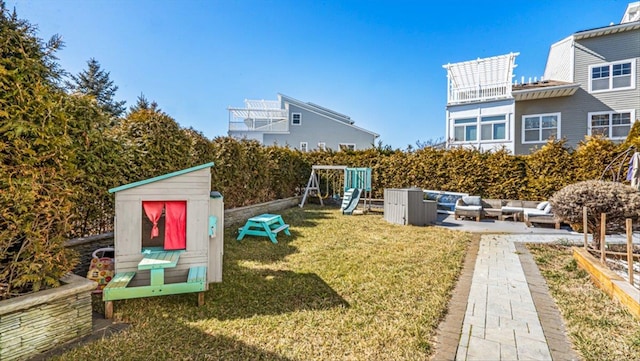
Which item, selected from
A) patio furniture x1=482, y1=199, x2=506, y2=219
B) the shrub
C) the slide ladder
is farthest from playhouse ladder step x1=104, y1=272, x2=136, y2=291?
patio furniture x1=482, y1=199, x2=506, y2=219

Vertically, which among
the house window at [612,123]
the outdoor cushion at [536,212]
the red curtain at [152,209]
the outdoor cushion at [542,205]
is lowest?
the outdoor cushion at [536,212]

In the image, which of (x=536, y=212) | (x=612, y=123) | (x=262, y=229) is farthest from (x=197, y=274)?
(x=612, y=123)

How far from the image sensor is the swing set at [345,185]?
11352 millimetres

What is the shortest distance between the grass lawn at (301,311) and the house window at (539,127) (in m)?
14.7

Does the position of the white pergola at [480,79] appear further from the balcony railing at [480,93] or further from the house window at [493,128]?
the house window at [493,128]

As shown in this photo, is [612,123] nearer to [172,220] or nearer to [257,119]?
[172,220]

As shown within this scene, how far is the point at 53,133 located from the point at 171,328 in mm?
2157

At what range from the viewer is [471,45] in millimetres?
18281

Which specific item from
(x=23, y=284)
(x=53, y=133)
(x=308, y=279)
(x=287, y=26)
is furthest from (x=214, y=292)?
(x=287, y=26)

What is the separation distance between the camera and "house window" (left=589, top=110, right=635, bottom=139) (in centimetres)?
1445

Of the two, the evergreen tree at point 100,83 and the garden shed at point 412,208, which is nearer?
the garden shed at point 412,208

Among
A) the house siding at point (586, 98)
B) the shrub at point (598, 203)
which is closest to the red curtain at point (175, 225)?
the shrub at point (598, 203)

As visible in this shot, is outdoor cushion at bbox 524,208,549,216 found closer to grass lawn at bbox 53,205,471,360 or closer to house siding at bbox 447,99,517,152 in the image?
grass lawn at bbox 53,205,471,360

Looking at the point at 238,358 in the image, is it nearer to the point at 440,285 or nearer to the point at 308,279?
the point at 308,279
